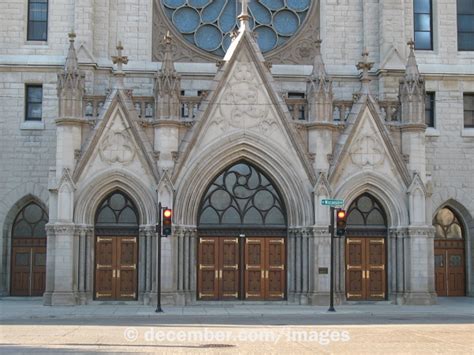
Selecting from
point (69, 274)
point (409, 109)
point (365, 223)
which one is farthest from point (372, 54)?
point (69, 274)

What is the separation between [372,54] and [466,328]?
16.6 meters

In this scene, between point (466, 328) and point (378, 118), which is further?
point (378, 118)

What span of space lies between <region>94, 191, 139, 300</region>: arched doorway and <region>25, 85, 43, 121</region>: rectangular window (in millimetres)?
6080

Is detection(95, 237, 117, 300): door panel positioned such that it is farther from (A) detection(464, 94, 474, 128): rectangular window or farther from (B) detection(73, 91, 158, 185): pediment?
(A) detection(464, 94, 474, 128): rectangular window

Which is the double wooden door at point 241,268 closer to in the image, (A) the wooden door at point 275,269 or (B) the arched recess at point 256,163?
(A) the wooden door at point 275,269

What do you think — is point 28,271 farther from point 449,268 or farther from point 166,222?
point 449,268

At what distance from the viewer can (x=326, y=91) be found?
31.8m

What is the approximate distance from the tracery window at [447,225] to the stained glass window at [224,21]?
9.84m

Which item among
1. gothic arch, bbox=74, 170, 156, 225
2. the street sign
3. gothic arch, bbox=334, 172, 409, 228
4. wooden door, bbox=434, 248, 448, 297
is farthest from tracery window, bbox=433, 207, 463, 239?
gothic arch, bbox=74, 170, 156, 225

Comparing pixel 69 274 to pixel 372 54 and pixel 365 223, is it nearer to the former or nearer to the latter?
pixel 365 223

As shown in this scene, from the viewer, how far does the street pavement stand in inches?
685

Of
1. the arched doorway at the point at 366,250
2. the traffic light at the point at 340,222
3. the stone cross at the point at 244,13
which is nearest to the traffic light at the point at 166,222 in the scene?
the traffic light at the point at 340,222

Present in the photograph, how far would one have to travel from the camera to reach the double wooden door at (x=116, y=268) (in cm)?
3133

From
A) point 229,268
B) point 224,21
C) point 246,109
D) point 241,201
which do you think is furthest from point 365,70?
point 229,268
